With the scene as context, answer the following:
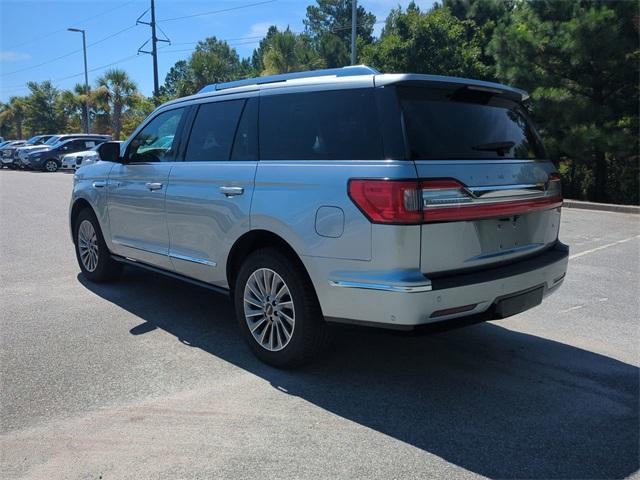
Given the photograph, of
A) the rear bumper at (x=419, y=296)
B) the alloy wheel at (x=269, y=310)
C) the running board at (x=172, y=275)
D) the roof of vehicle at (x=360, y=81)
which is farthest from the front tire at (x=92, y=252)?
the rear bumper at (x=419, y=296)

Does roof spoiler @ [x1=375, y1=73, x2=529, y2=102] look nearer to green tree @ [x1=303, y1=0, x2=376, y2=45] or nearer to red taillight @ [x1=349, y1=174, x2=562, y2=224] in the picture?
red taillight @ [x1=349, y1=174, x2=562, y2=224]

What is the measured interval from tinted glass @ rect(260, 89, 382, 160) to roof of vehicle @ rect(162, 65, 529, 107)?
0.28 feet

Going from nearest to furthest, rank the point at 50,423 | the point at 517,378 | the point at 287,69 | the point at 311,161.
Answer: the point at 50,423 < the point at 311,161 < the point at 517,378 < the point at 287,69

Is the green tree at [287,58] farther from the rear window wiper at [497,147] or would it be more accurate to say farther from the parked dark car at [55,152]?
the rear window wiper at [497,147]

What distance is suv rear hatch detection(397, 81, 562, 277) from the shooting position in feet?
10.8

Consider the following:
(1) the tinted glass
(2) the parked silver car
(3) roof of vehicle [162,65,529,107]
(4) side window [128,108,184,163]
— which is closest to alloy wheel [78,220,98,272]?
(4) side window [128,108,184,163]

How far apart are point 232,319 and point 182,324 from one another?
1.49ft

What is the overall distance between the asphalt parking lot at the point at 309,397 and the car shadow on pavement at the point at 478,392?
0.01 meters

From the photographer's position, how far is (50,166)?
95.7 feet

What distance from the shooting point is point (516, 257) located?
12.5 ft

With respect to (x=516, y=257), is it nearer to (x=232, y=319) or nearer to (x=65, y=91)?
(x=232, y=319)

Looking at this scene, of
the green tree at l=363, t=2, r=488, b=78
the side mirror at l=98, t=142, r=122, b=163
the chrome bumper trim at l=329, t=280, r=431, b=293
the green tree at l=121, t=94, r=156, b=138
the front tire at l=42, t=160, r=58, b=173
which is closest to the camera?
the chrome bumper trim at l=329, t=280, r=431, b=293

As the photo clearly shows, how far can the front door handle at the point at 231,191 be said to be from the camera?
13.6ft

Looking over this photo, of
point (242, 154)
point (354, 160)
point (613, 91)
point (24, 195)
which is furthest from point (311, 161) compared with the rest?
point (24, 195)
